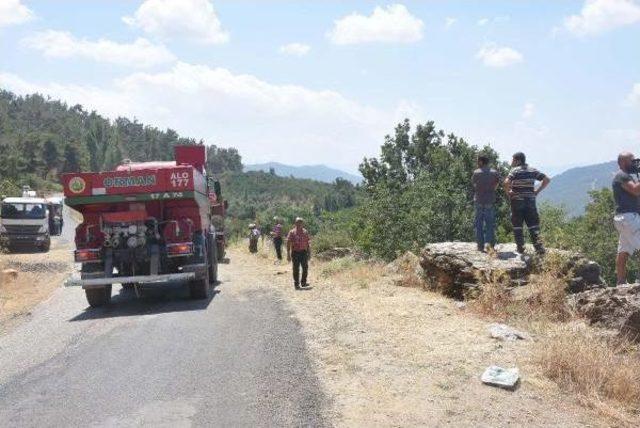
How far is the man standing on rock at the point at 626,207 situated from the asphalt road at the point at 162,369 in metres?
4.82

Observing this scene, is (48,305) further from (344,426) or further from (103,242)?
(344,426)

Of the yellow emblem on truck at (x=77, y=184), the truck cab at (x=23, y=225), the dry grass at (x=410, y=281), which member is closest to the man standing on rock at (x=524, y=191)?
the dry grass at (x=410, y=281)

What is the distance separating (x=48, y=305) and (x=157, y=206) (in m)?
3.58

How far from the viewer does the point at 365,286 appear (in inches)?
500

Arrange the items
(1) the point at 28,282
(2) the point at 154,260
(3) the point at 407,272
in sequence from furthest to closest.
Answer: (1) the point at 28,282 < (3) the point at 407,272 < (2) the point at 154,260

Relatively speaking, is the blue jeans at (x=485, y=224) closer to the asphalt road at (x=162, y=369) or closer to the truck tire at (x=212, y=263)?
the asphalt road at (x=162, y=369)

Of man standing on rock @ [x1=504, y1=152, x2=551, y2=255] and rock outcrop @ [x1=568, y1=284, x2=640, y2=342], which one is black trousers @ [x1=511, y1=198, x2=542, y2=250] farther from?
rock outcrop @ [x1=568, y1=284, x2=640, y2=342]

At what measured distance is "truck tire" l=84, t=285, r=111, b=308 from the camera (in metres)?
12.3

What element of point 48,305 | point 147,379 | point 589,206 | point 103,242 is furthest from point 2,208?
point 589,206

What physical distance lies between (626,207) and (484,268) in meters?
2.36

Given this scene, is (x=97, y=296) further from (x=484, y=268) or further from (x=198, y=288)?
(x=484, y=268)

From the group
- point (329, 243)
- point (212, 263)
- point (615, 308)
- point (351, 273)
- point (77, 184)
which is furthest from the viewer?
point (329, 243)

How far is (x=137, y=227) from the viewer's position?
11961 mm

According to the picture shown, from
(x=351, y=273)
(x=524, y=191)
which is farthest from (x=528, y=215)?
(x=351, y=273)
